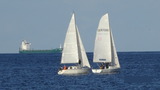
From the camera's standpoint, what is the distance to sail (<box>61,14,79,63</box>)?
10638cm

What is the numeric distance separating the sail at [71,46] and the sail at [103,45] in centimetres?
423

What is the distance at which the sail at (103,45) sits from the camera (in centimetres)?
11006

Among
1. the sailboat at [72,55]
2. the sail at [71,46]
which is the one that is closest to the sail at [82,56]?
the sailboat at [72,55]

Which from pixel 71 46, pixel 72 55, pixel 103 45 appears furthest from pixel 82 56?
pixel 103 45

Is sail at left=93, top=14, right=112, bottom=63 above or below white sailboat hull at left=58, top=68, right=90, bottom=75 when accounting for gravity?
above

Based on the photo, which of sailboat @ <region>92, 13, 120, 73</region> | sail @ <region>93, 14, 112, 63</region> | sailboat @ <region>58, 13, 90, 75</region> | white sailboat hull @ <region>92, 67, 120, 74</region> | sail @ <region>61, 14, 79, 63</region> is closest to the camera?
sailboat @ <region>58, 13, 90, 75</region>

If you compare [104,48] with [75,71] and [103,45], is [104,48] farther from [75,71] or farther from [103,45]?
[75,71]

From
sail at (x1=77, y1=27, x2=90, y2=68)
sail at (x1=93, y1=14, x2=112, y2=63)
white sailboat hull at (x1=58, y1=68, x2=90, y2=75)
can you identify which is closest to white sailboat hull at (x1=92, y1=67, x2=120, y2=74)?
sail at (x1=77, y1=27, x2=90, y2=68)

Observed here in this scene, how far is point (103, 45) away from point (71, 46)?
20.0ft

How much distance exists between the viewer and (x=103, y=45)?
111m

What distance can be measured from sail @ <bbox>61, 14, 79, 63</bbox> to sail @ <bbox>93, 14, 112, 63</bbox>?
423cm

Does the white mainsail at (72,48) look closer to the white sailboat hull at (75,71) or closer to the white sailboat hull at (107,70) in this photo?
the white sailboat hull at (75,71)

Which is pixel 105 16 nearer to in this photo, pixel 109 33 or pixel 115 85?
pixel 109 33

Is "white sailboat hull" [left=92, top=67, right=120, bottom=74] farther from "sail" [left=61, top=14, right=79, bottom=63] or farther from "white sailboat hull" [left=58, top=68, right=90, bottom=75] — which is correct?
"sail" [left=61, top=14, right=79, bottom=63]
